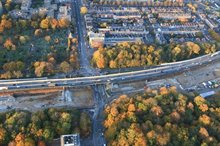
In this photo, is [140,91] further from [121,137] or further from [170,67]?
[121,137]

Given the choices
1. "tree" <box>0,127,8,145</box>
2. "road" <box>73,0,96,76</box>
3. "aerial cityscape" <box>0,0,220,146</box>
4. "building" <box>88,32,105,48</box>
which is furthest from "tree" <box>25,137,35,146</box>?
"building" <box>88,32,105,48</box>

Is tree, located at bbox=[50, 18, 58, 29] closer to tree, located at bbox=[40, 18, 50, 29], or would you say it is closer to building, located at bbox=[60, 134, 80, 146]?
tree, located at bbox=[40, 18, 50, 29]

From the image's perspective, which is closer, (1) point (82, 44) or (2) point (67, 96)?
(2) point (67, 96)

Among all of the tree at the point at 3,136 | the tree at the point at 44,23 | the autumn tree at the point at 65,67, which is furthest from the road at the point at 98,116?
the tree at the point at 44,23

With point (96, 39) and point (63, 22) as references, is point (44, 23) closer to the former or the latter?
point (63, 22)

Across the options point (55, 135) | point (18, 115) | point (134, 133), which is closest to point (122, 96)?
point (134, 133)

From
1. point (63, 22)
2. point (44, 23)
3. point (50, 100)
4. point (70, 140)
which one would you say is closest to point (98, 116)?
point (70, 140)

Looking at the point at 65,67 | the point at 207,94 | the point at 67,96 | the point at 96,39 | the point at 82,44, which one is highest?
the point at 96,39
